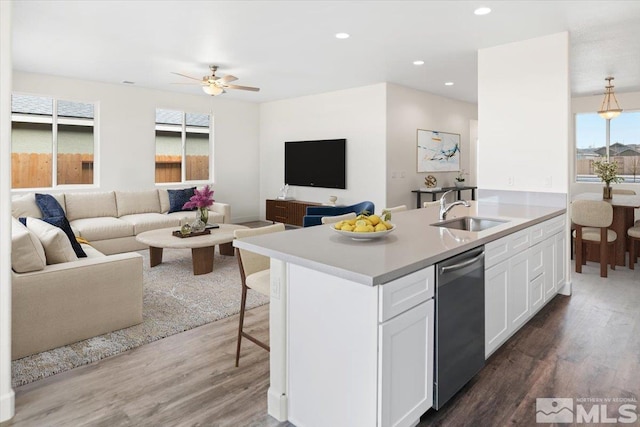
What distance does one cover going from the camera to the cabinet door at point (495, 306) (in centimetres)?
243

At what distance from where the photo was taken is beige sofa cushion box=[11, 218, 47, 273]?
2680 millimetres

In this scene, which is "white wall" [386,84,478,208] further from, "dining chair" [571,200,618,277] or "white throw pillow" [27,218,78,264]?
"white throw pillow" [27,218,78,264]

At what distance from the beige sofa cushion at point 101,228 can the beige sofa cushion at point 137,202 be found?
0.50m

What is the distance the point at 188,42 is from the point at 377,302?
3.99m

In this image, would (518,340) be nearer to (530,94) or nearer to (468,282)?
(468,282)

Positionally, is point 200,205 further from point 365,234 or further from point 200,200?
point 365,234

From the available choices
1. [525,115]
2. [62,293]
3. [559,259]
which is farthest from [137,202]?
[559,259]

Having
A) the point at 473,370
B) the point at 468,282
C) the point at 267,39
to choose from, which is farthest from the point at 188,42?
the point at 473,370

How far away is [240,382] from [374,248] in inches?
46.0

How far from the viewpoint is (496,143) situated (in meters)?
4.43

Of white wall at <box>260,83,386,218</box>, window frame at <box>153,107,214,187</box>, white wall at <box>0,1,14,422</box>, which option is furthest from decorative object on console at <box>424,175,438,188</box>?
white wall at <box>0,1,14,422</box>

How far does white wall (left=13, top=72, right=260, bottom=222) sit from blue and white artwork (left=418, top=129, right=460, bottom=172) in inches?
143

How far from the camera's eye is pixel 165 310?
3.56m

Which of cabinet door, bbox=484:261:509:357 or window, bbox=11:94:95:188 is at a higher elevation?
window, bbox=11:94:95:188
